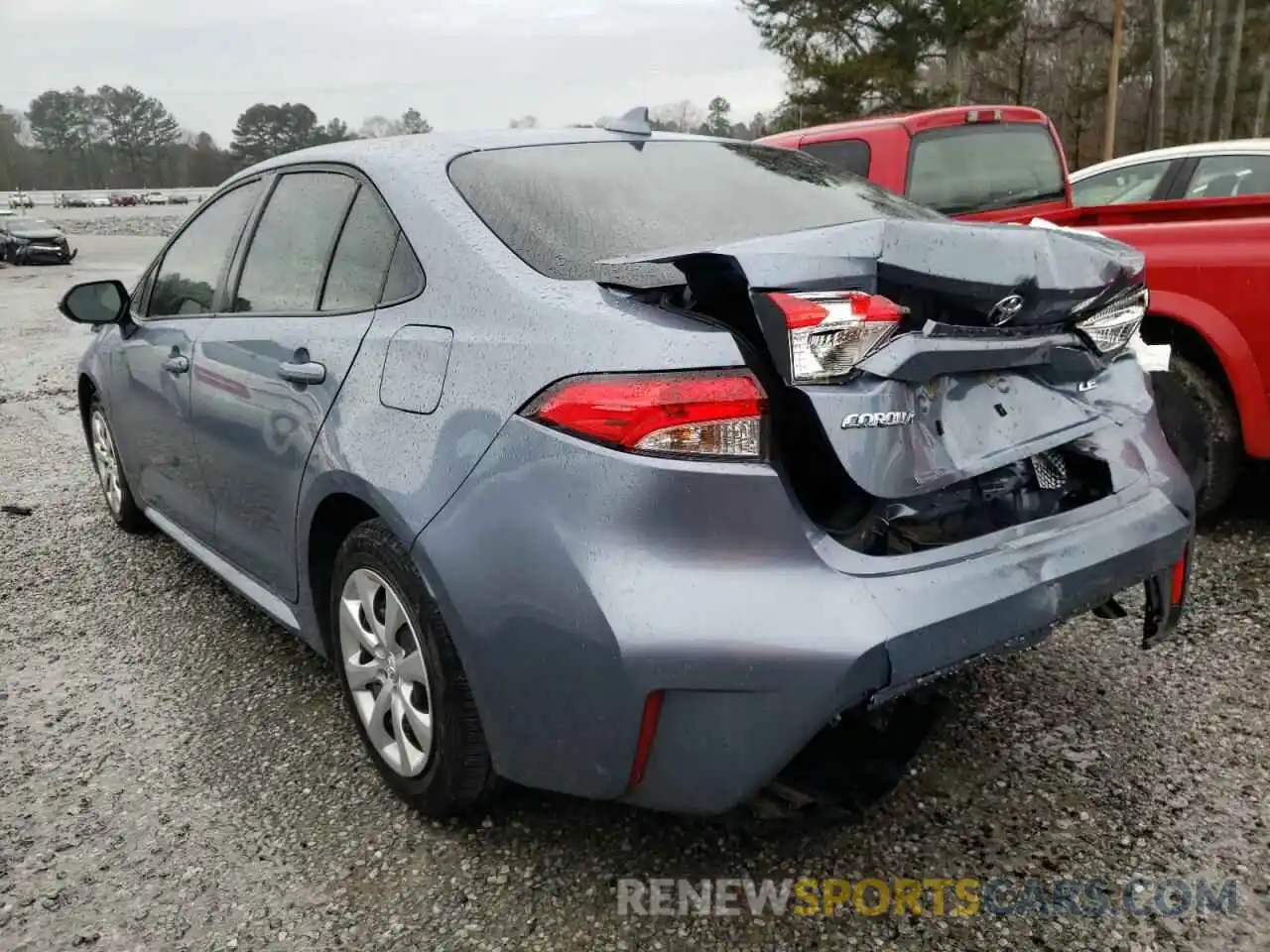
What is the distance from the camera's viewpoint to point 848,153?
651cm

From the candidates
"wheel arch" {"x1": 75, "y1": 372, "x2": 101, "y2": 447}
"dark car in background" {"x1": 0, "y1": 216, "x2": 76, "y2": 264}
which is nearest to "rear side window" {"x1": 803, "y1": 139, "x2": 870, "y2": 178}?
"wheel arch" {"x1": 75, "y1": 372, "x2": 101, "y2": 447}

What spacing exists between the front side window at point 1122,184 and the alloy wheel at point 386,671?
17.4 feet

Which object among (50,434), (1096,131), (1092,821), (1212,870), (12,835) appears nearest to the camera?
(1212,870)

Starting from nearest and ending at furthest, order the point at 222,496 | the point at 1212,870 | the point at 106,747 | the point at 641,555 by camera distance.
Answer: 1. the point at 641,555
2. the point at 1212,870
3. the point at 106,747
4. the point at 222,496

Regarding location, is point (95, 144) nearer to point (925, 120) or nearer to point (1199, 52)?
point (1199, 52)

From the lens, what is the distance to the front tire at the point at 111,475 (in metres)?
4.59

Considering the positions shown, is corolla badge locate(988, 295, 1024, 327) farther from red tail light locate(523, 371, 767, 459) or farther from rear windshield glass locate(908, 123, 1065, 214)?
rear windshield glass locate(908, 123, 1065, 214)

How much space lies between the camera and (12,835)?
2525 millimetres

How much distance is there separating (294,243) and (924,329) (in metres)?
1.88

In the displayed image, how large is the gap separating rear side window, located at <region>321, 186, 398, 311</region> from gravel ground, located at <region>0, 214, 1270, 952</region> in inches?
48.0

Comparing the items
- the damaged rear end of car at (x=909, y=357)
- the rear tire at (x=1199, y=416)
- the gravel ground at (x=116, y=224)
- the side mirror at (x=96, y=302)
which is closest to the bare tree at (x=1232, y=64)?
the rear tire at (x=1199, y=416)

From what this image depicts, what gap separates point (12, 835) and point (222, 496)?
3.58 ft

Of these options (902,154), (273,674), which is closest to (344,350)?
(273,674)

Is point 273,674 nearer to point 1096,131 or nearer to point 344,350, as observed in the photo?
point 344,350
